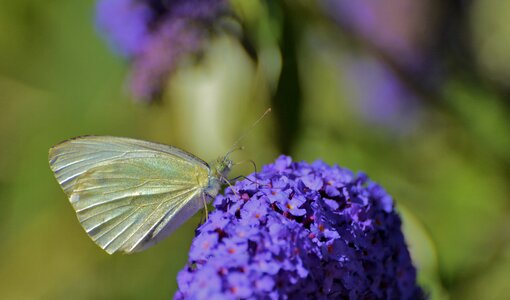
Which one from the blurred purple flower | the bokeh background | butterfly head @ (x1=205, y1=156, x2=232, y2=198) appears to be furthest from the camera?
the blurred purple flower

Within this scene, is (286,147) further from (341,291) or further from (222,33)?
(341,291)

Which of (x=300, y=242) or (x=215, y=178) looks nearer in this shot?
(x=300, y=242)

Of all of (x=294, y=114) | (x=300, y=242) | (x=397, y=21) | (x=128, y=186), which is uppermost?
(x=397, y=21)

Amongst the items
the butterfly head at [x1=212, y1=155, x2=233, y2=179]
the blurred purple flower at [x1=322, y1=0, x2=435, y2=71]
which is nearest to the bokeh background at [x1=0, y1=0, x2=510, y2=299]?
the blurred purple flower at [x1=322, y1=0, x2=435, y2=71]

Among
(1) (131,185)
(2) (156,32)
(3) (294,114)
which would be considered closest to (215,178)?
(1) (131,185)

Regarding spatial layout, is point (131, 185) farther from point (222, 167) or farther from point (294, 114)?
point (294, 114)

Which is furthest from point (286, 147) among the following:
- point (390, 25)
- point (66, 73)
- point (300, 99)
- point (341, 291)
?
point (66, 73)

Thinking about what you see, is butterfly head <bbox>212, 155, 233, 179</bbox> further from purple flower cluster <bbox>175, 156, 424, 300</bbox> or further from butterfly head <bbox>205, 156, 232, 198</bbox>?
purple flower cluster <bbox>175, 156, 424, 300</bbox>
